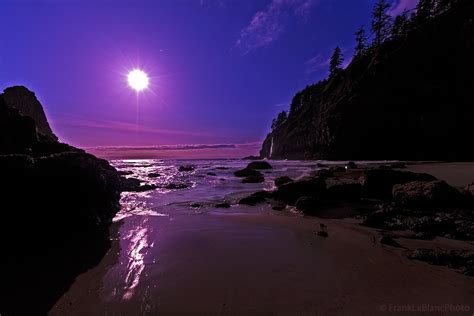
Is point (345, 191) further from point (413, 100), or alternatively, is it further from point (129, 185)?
point (413, 100)

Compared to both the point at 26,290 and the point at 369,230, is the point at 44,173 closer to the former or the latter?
the point at 26,290

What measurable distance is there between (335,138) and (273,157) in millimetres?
37193

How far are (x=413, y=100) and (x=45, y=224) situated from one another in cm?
4210

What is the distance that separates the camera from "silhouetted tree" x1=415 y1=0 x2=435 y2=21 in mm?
44562

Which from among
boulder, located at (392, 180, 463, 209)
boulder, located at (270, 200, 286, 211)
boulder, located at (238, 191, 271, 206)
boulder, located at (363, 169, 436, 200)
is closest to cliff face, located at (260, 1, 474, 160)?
boulder, located at (363, 169, 436, 200)

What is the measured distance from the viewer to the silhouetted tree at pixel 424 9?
4456 cm

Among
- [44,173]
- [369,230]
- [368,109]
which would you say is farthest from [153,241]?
[368,109]

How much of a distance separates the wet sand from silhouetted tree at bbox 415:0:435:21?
179ft

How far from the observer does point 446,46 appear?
115 ft

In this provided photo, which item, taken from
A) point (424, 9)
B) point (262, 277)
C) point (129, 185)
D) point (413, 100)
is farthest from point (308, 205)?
point (424, 9)

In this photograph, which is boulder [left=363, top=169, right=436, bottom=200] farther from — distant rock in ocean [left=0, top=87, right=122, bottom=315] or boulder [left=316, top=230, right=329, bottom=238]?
distant rock in ocean [left=0, top=87, right=122, bottom=315]

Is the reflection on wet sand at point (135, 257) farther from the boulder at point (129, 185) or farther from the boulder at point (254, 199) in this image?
the boulder at point (129, 185)

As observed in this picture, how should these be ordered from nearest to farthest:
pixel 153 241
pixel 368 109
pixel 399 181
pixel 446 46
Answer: pixel 153 241
pixel 399 181
pixel 446 46
pixel 368 109

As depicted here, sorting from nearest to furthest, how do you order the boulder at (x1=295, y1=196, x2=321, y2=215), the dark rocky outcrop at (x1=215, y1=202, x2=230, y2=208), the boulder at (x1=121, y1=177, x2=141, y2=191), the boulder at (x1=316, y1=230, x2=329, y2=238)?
the boulder at (x1=316, y1=230, x2=329, y2=238) → the boulder at (x1=295, y1=196, x2=321, y2=215) → the dark rocky outcrop at (x1=215, y1=202, x2=230, y2=208) → the boulder at (x1=121, y1=177, x2=141, y2=191)
